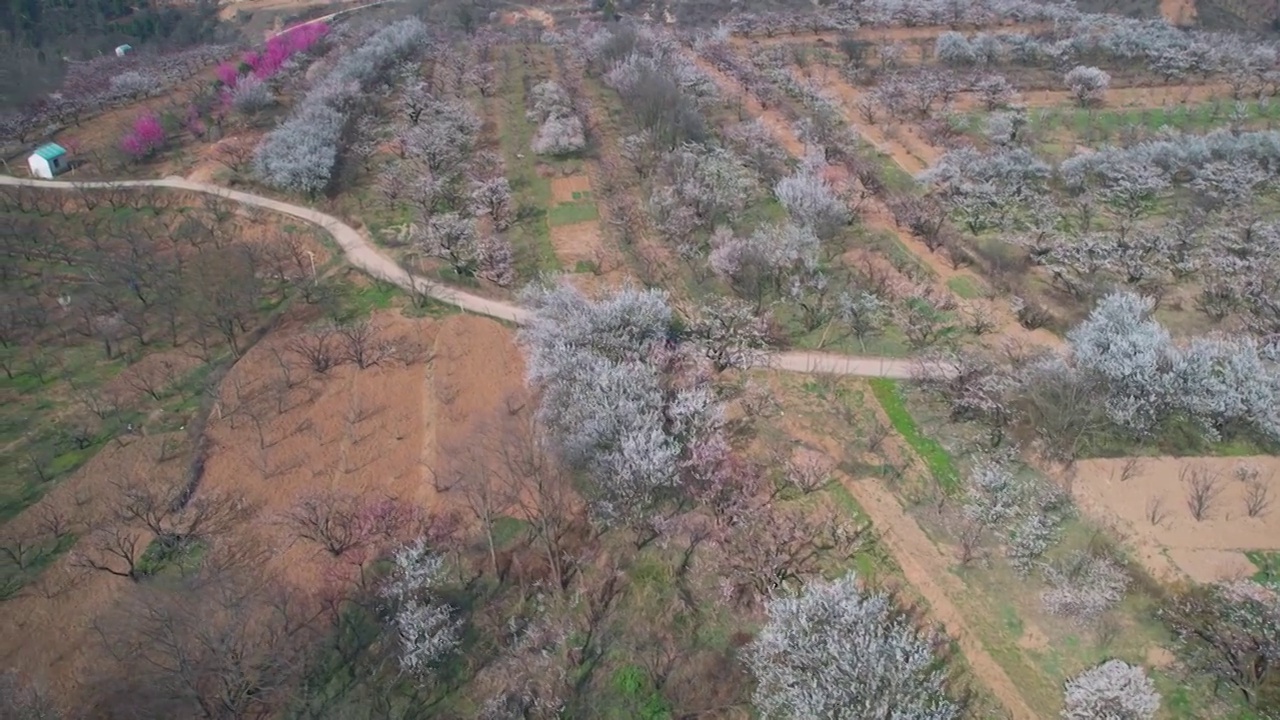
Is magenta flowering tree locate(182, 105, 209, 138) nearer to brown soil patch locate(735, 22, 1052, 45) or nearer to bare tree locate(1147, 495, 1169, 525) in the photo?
brown soil patch locate(735, 22, 1052, 45)

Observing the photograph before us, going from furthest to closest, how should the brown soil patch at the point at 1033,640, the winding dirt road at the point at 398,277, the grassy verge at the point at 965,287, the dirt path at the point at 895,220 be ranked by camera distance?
the grassy verge at the point at 965,287
the dirt path at the point at 895,220
the winding dirt road at the point at 398,277
the brown soil patch at the point at 1033,640

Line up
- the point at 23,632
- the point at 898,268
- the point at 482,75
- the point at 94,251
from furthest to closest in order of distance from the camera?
1. the point at 482,75
2. the point at 94,251
3. the point at 898,268
4. the point at 23,632

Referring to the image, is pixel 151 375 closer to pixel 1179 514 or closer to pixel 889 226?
pixel 889 226

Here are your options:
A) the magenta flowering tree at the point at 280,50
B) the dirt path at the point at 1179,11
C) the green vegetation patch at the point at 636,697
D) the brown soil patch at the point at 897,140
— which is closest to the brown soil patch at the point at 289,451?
the green vegetation patch at the point at 636,697

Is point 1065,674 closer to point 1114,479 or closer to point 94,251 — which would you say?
point 1114,479

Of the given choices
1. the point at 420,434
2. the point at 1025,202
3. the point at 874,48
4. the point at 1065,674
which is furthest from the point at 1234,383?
the point at 874,48

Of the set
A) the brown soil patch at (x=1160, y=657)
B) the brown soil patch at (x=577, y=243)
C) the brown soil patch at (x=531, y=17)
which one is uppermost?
the brown soil patch at (x=531, y=17)

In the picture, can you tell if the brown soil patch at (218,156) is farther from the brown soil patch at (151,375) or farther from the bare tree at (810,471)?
the bare tree at (810,471)
